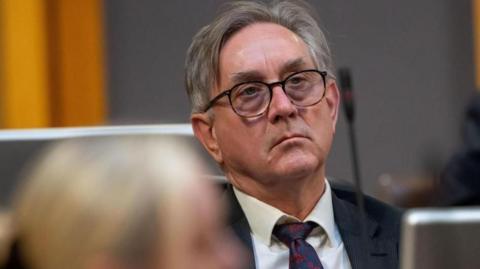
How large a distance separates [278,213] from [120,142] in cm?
109

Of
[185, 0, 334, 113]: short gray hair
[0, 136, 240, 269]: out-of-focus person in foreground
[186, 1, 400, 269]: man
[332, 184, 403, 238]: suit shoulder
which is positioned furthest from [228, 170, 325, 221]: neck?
[0, 136, 240, 269]: out-of-focus person in foreground

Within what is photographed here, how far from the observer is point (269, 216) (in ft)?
8.26

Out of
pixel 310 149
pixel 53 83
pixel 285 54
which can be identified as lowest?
pixel 53 83

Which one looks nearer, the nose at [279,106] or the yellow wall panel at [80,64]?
the nose at [279,106]

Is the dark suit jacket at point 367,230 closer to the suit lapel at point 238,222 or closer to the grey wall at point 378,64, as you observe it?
the suit lapel at point 238,222

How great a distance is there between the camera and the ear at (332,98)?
263 centimetres

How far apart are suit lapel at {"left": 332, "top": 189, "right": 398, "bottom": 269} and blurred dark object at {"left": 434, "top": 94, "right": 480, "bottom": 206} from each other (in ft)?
0.58

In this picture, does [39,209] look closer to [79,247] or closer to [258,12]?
[79,247]

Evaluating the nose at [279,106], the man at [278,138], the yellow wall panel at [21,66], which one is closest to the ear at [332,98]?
the man at [278,138]

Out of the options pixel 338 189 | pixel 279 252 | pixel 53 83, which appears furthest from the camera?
pixel 53 83

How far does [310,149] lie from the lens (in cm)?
251

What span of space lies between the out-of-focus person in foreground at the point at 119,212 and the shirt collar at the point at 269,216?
1.03m

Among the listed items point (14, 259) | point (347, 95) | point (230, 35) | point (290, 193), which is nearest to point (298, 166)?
point (290, 193)

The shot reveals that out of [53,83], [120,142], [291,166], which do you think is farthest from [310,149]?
[53,83]
